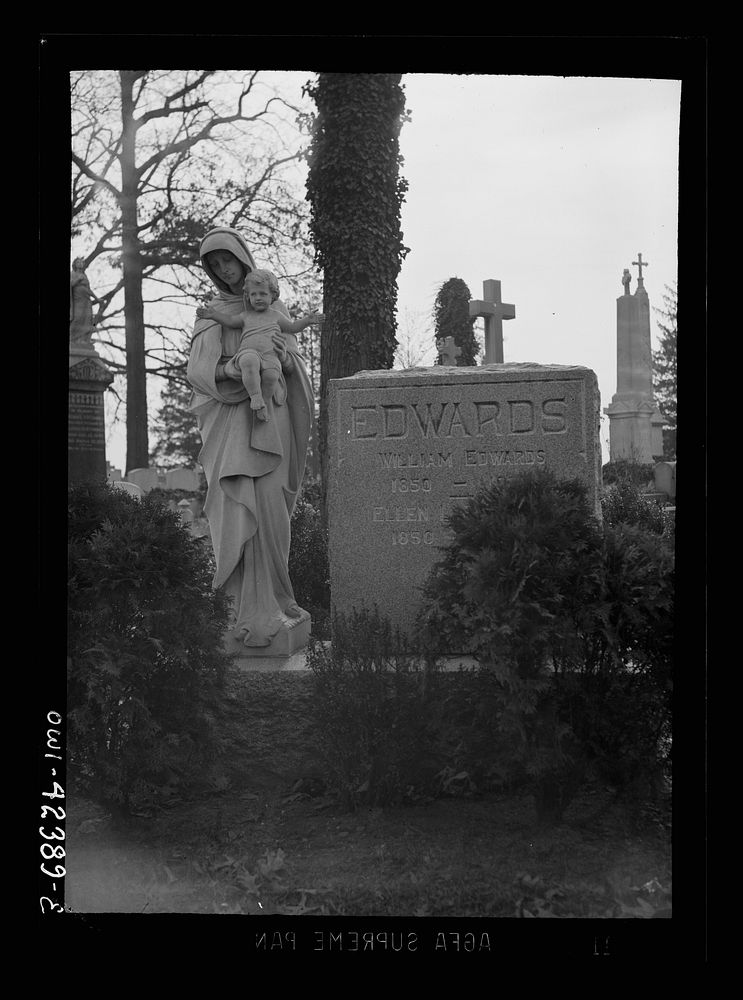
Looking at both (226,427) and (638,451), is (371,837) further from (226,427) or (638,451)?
(638,451)

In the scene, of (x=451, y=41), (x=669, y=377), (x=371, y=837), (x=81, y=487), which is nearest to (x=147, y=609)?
(x=81, y=487)

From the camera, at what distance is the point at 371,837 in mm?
4512

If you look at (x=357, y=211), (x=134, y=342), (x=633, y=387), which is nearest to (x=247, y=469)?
(x=357, y=211)

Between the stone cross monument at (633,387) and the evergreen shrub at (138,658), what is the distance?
1660cm

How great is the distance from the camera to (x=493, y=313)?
46.8 ft

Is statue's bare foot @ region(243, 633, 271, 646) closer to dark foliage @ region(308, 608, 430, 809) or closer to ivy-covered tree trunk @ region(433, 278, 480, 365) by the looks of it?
dark foliage @ region(308, 608, 430, 809)

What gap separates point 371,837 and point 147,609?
1.63m

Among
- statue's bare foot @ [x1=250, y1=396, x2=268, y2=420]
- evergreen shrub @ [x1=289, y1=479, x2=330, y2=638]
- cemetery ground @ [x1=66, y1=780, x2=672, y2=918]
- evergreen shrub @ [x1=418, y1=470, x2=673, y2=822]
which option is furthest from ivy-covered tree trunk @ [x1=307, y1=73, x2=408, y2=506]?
cemetery ground @ [x1=66, y1=780, x2=672, y2=918]

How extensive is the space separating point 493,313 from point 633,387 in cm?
773

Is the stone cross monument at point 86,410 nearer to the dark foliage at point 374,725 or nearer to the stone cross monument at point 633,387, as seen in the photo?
the dark foliage at point 374,725

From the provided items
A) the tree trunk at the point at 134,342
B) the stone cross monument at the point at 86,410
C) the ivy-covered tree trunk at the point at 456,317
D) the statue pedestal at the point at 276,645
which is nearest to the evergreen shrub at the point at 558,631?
the statue pedestal at the point at 276,645

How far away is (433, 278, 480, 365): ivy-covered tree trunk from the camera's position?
18578mm

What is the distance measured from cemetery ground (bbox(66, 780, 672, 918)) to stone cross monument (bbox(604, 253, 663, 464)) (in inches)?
647

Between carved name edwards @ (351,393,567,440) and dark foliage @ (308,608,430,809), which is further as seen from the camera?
carved name edwards @ (351,393,567,440)
